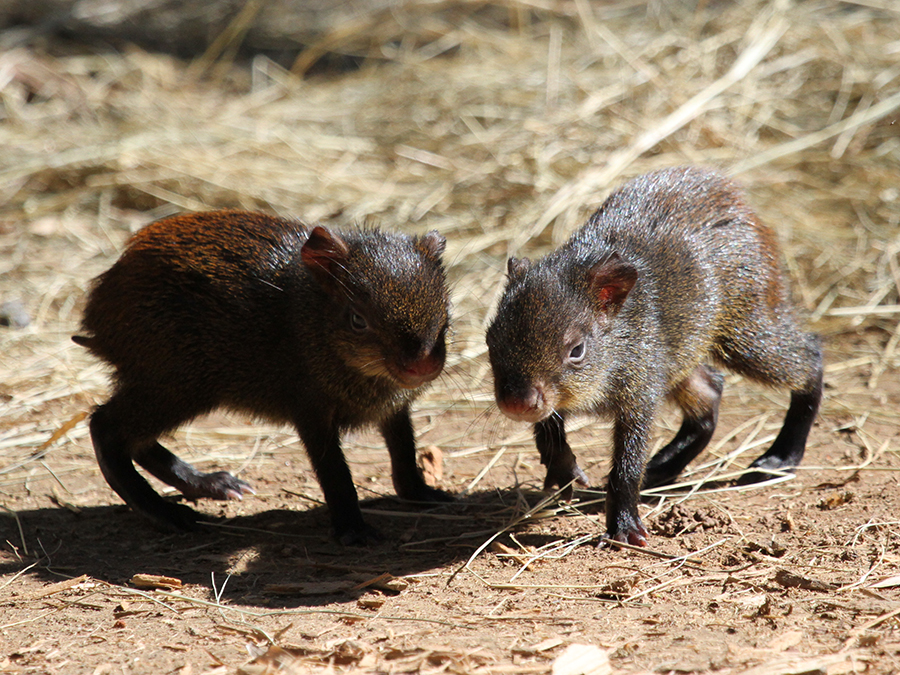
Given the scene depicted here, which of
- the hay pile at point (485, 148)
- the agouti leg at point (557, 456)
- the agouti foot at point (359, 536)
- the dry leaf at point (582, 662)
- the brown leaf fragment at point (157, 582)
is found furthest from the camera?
the hay pile at point (485, 148)

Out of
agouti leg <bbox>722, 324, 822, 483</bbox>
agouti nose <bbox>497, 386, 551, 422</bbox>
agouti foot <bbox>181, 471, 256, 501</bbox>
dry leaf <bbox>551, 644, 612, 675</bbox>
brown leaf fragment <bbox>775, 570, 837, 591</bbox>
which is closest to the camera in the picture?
dry leaf <bbox>551, 644, 612, 675</bbox>

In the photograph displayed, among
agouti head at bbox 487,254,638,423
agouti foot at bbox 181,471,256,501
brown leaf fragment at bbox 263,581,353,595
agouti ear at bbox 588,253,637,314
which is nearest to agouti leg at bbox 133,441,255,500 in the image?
agouti foot at bbox 181,471,256,501

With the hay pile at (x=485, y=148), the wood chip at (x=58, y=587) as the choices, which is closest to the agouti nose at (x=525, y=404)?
the wood chip at (x=58, y=587)

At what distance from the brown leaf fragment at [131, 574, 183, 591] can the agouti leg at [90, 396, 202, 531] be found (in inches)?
30.1

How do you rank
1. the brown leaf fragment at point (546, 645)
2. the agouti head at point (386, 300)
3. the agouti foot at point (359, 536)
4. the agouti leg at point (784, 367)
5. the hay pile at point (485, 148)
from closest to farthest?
the brown leaf fragment at point (546, 645), the agouti head at point (386, 300), the agouti foot at point (359, 536), the agouti leg at point (784, 367), the hay pile at point (485, 148)

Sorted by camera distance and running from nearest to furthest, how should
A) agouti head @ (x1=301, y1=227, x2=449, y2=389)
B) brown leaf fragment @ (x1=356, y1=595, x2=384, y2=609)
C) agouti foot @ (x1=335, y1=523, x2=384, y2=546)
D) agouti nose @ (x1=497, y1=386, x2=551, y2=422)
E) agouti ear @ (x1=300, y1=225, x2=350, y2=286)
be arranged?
brown leaf fragment @ (x1=356, y1=595, x2=384, y2=609)
agouti nose @ (x1=497, y1=386, x2=551, y2=422)
agouti head @ (x1=301, y1=227, x2=449, y2=389)
agouti ear @ (x1=300, y1=225, x2=350, y2=286)
agouti foot @ (x1=335, y1=523, x2=384, y2=546)

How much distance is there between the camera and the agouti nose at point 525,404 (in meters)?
4.60

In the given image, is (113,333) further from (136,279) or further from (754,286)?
(754,286)

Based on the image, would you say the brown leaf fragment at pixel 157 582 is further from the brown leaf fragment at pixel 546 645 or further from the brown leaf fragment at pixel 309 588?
the brown leaf fragment at pixel 546 645

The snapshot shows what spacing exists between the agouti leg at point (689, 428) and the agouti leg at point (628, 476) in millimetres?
789

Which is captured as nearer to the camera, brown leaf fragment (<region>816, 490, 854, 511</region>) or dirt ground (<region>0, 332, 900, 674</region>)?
dirt ground (<region>0, 332, 900, 674</region>)

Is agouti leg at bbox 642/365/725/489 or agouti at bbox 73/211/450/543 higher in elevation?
agouti at bbox 73/211/450/543

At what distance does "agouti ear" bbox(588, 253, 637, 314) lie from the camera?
16.2 ft

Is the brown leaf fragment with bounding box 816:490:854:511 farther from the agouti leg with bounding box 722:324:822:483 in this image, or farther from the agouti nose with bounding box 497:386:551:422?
the agouti nose with bounding box 497:386:551:422
